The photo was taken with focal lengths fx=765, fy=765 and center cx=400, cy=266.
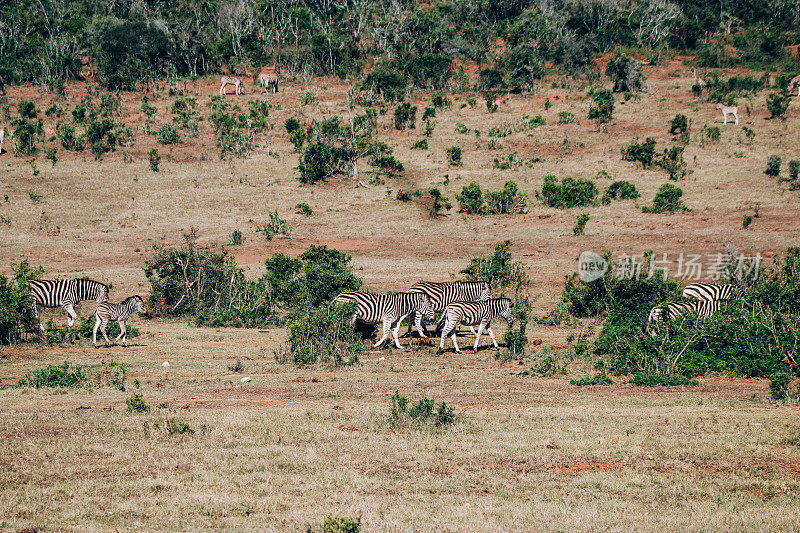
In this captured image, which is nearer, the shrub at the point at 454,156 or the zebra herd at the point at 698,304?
the zebra herd at the point at 698,304

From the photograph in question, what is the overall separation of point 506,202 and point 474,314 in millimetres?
18706

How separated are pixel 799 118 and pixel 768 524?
43058 millimetres

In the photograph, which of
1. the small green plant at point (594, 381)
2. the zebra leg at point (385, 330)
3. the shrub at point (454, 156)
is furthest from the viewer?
the shrub at point (454, 156)

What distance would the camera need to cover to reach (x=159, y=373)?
1516 cm

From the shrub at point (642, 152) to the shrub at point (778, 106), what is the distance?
8.87 metres

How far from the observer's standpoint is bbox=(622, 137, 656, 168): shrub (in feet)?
131

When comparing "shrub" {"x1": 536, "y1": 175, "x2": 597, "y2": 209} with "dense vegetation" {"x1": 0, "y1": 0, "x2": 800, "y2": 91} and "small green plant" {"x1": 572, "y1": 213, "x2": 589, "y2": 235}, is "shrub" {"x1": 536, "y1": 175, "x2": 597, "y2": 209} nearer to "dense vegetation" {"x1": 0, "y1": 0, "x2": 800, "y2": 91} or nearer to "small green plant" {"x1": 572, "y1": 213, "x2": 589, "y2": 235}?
"small green plant" {"x1": 572, "y1": 213, "x2": 589, "y2": 235}

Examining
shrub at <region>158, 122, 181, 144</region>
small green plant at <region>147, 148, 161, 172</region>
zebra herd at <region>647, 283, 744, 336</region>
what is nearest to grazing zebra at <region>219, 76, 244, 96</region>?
shrub at <region>158, 122, 181, 144</region>

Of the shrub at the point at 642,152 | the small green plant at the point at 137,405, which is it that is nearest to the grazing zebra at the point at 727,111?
the shrub at the point at 642,152

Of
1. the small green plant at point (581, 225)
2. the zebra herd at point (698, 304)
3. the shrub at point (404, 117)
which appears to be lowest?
the zebra herd at point (698, 304)

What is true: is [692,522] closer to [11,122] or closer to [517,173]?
[517,173]

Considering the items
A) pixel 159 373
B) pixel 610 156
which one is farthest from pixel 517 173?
pixel 159 373

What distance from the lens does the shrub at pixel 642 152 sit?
39844mm

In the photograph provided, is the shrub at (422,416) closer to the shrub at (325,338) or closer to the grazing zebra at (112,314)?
the shrub at (325,338)
